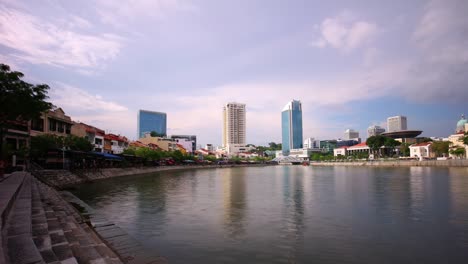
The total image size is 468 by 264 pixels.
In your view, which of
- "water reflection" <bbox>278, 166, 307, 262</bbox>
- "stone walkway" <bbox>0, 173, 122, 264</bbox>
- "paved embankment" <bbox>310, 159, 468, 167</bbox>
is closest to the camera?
"stone walkway" <bbox>0, 173, 122, 264</bbox>

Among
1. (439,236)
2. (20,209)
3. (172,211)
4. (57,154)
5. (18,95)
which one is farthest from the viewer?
(57,154)

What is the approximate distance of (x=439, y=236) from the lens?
12766mm

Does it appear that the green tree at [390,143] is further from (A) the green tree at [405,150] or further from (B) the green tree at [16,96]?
(B) the green tree at [16,96]

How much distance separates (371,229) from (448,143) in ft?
391

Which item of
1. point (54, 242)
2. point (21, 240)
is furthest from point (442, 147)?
point (21, 240)

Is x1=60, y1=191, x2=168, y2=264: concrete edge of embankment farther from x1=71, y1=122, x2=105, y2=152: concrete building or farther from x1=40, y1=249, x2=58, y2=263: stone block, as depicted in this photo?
x1=71, y1=122, x2=105, y2=152: concrete building

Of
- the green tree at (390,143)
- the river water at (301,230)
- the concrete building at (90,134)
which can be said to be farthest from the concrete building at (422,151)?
the river water at (301,230)

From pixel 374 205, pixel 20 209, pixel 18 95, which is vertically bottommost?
pixel 374 205

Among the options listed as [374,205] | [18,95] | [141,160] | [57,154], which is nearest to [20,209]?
[18,95]

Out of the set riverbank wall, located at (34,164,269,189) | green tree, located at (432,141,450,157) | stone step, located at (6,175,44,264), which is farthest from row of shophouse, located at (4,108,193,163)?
green tree, located at (432,141,450,157)

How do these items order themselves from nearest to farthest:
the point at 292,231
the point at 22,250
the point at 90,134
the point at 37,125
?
the point at 22,250 < the point at 292,231 < the point at 37,125 < the point at 90,134

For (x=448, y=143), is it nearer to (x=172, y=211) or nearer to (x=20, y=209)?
(x=172, y=211)

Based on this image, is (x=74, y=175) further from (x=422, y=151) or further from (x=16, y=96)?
(x=422, y=151)

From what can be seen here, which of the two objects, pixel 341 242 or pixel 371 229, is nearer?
pixel 341 242
